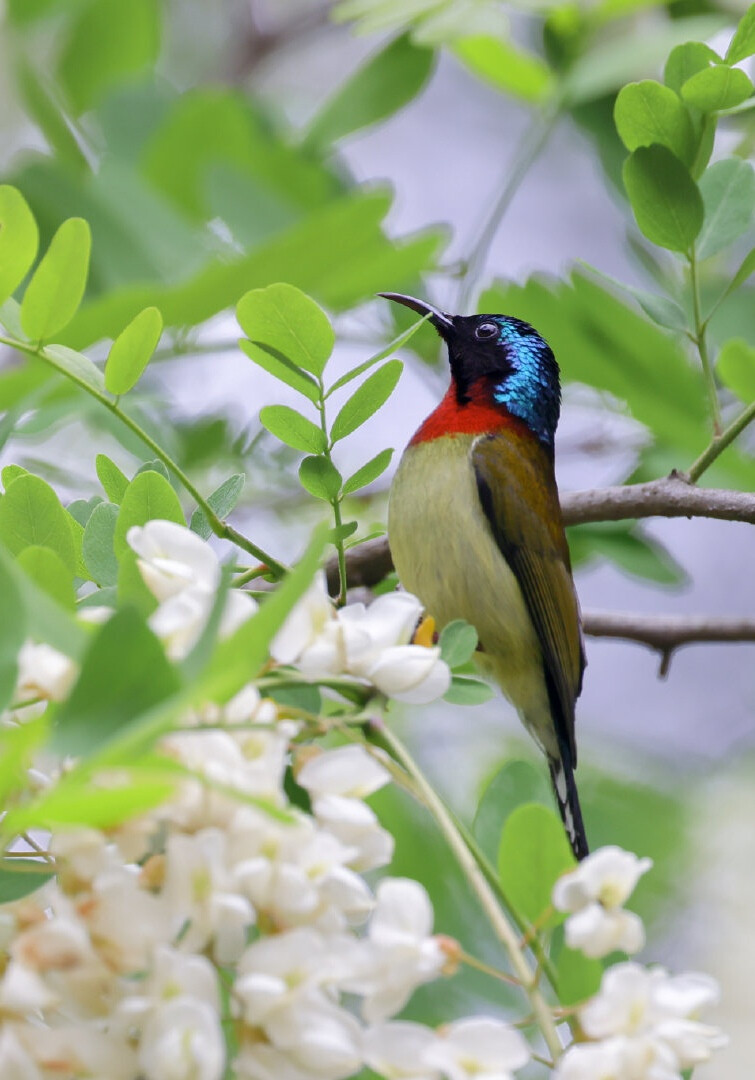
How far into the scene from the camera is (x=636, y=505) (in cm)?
153

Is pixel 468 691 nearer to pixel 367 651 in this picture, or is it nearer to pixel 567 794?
pixel 367 651

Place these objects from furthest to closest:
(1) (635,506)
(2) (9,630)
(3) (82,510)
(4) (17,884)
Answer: (1) (635,506) → (3) (82,510) → (4) (17,884) → (2) (9,630)

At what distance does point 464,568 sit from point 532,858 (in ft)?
3.70

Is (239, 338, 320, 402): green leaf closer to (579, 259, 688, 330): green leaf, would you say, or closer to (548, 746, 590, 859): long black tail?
(579, 259, 688, 330): green leaf

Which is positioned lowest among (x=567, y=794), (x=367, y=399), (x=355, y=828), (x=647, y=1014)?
(x=567, y=794)

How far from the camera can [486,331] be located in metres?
2.18

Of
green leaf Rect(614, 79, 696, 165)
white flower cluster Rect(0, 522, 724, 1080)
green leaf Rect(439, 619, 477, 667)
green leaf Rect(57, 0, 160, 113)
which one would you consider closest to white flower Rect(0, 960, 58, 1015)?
white flower cluster Rect(0, 522, 724, 1080)

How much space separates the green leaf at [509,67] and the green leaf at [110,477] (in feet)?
4.66

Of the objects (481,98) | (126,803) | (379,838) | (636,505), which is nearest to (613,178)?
(636,505)

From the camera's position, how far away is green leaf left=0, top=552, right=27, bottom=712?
0.72m

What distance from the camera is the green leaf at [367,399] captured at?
1116mm

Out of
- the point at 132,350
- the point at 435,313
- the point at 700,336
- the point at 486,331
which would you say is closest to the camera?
the point at 132,350

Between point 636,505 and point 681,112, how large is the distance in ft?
1.46

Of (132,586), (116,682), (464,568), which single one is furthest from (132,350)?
(464,568)
